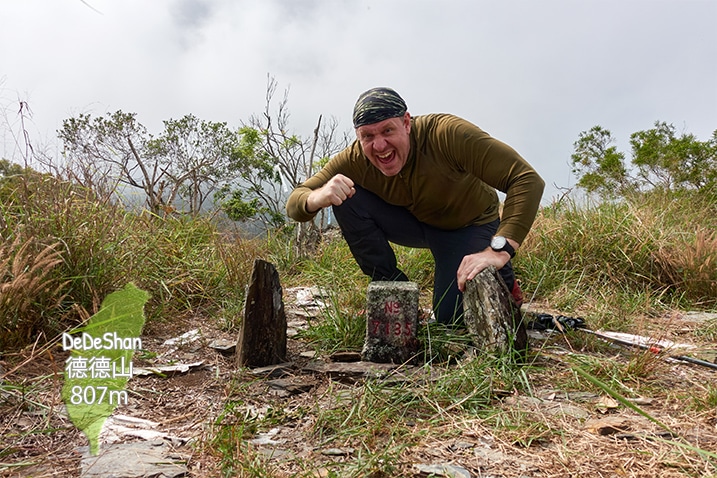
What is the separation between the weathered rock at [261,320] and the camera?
97.2 inches

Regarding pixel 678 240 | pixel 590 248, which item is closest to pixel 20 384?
pixel 590 248

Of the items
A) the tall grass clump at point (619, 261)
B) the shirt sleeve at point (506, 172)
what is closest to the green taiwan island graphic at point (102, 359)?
the shirt sleeve at point (506, 172)

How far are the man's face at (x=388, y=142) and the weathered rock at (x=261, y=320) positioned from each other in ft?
2.67

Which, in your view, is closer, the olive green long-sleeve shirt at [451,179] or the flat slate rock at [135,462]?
the flat slate rock at [135,462]

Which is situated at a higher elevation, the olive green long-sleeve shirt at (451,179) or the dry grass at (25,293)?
the olive green long-sleeve shirt at (451,179)

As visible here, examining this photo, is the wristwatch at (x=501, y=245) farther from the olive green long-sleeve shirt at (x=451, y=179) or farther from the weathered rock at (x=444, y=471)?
the weathered rock at (x=444, y=471)

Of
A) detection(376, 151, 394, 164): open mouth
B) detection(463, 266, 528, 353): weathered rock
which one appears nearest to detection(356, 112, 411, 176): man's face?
detection(376, 151, 394, 164): open mouth

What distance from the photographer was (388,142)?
2.66 m

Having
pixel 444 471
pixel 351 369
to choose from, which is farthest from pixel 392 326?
pixel 444 471

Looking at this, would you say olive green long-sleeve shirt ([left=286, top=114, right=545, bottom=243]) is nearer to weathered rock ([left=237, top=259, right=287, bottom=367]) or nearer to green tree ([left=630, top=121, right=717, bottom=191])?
weathered rock ([left=237, top=259, right=287, bottom=367])

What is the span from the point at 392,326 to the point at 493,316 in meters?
0.49

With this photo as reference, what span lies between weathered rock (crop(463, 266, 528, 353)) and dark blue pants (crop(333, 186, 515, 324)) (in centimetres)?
52

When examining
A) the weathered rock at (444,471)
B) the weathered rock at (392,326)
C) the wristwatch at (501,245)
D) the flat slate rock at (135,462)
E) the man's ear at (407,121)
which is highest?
the man's ear at (407,121)

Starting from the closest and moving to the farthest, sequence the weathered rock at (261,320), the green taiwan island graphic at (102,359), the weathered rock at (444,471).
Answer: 1. the weathered rock at (444,471)
2. the green taiwan island graphic at (102,359)
3. the weathered rock at (261,320)
